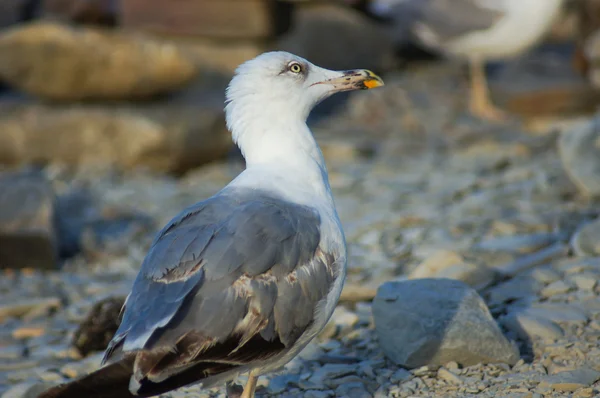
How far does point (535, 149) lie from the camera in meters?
6.79

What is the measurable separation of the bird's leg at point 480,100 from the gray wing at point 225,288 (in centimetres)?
490

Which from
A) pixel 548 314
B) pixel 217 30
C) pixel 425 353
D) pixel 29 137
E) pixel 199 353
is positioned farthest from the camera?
pixel 217 30

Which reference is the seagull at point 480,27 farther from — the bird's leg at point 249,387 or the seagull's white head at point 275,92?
the bird's leg at point 249,387

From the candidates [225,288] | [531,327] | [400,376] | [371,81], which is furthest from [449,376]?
[371,81]

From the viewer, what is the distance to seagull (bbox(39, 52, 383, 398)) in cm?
256

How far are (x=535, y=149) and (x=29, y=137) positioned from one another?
13.3 ft

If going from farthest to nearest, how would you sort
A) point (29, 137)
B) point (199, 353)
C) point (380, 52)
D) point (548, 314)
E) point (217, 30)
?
point (380, 52) → point (217, 30) → point (29, 137) → point (548, 314) → point (199, 353)

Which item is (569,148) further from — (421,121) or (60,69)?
(60,69)

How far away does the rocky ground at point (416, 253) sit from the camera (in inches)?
135

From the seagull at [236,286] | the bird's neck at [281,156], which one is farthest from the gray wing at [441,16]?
the seagull at [236,286]

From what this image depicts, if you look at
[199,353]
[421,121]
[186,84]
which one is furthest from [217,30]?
[199,353]

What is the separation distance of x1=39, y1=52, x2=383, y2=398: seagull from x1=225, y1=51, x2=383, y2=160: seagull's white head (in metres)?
0.08

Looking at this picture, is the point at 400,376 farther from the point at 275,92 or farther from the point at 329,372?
the point at 275,92

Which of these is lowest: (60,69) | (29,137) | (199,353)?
(29,137)
